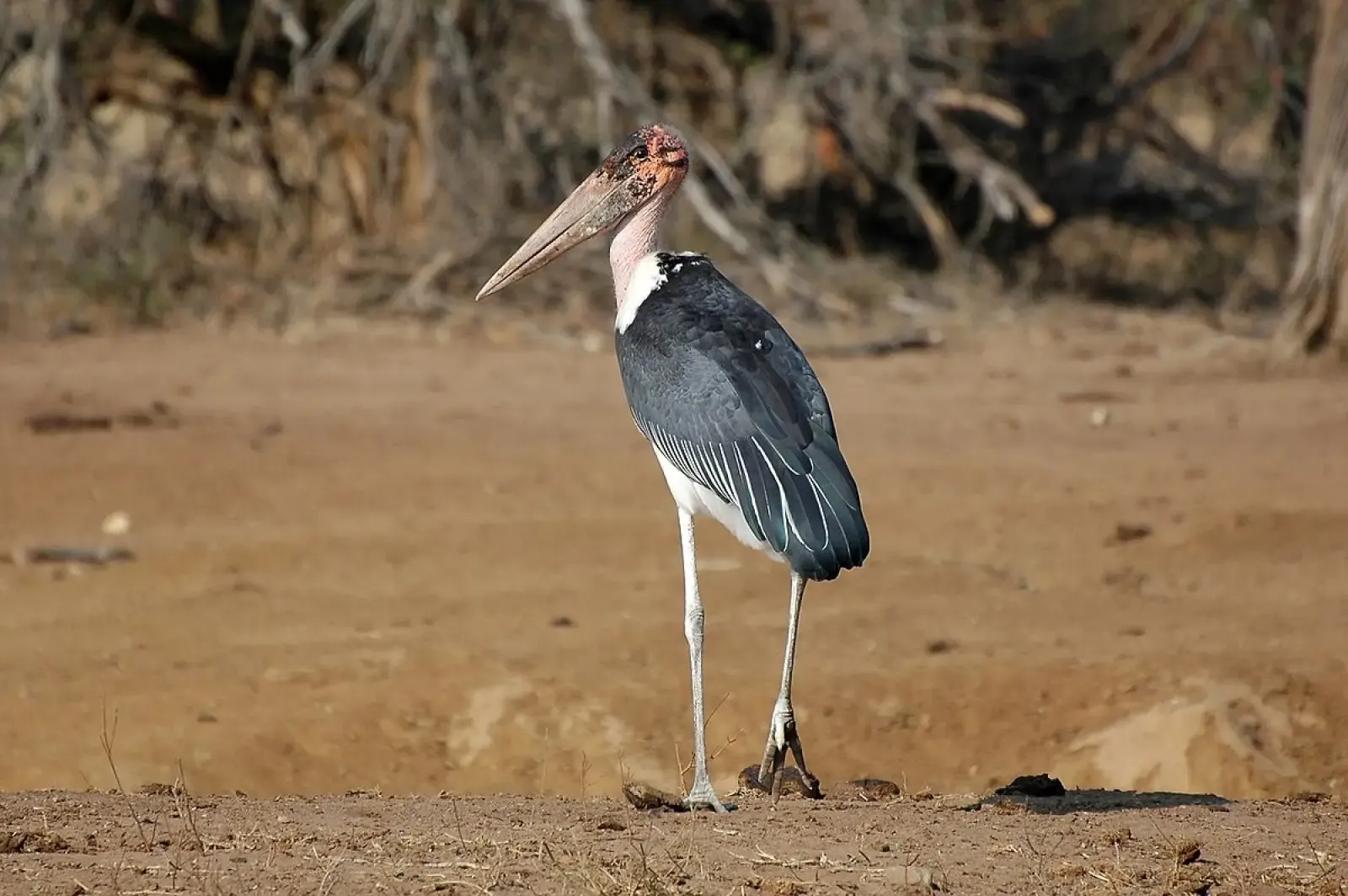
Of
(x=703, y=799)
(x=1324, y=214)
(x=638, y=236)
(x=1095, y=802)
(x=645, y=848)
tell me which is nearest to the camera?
(x=645, y=848)

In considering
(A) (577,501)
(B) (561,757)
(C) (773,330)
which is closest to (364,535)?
(A) (577,501)

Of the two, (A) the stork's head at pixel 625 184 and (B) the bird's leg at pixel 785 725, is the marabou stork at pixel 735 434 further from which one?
(A) the stork's head at pixel 625 184

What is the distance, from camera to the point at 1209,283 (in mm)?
14625

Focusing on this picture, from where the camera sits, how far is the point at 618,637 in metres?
6.73

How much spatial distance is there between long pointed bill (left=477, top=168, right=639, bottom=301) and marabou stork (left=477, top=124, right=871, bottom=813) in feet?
0.76

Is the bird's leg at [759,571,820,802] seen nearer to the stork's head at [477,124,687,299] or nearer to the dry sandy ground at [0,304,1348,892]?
the dry sandy ground at [0,304,1348,892]

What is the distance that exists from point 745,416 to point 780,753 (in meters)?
0.72

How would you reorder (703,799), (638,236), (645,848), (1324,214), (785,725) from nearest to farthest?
(645,848)
(703,799)
(785,725)
(638,236)
(1324,214)

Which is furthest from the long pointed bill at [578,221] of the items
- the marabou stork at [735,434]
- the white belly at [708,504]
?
the white belly at [708,504]

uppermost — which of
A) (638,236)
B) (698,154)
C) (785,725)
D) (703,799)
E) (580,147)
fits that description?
(638,236)

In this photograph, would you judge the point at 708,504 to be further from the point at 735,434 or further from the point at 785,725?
the point at 785,725

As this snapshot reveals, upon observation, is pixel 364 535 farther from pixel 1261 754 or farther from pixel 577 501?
pixel 1261 754

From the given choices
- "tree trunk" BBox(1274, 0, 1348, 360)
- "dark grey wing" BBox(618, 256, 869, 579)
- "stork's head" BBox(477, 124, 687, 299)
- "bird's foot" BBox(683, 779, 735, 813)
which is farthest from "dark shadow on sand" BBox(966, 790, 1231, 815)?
"tree trunk" BBox(1274, 0, 1348, 360)

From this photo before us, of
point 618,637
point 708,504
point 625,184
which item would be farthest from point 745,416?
point 618,637
